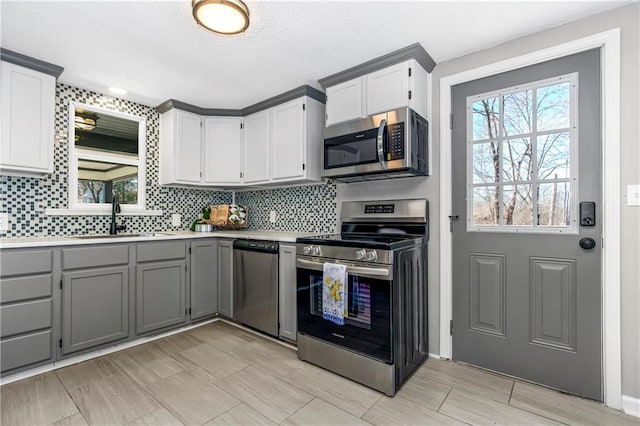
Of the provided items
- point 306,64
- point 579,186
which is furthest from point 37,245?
point 579,186

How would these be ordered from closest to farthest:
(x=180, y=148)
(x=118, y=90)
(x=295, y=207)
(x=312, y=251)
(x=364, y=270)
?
(x=364, y=270) < (x=312, y=251) < (x=118, y=90) < (x=180, y=148) < (x=295, y=207)

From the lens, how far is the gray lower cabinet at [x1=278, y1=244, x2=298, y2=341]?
2.66 meters

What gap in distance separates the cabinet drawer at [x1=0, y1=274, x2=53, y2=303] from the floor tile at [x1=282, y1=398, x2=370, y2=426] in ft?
6.38

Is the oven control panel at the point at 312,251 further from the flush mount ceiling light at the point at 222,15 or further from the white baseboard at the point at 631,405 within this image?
the white baseboard at the point at 631,405

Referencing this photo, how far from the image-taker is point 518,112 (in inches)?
85.6

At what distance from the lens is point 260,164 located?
3.45 m

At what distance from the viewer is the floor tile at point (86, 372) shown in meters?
2.12

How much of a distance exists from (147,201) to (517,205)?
3494mm

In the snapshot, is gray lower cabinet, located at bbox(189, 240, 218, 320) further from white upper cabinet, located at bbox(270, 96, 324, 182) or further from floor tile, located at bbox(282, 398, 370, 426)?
floor tile, located at bbox(282, 398, 370, 426)

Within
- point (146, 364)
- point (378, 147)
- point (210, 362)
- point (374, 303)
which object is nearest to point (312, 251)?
point (374, 303)

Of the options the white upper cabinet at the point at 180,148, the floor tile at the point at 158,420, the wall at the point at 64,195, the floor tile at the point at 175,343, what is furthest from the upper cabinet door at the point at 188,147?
the floor tile at the point at 158,420

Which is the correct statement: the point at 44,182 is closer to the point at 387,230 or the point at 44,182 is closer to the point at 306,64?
the point at 306,64

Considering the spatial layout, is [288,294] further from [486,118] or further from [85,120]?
[85,120]

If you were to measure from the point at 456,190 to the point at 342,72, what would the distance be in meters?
1.34
